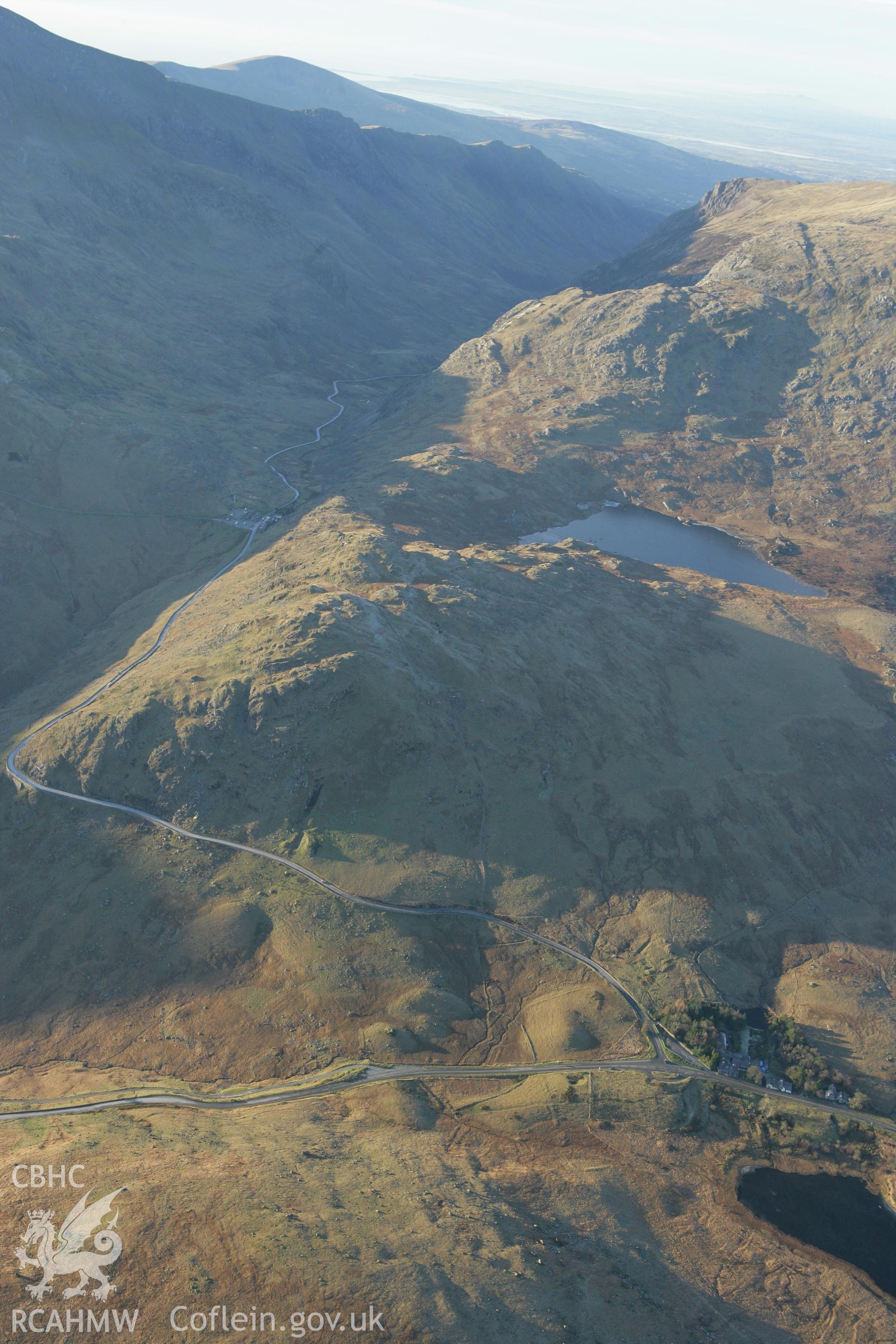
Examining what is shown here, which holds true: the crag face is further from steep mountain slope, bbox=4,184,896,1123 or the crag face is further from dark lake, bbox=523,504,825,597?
dark lake, bbox=523,504,825,597

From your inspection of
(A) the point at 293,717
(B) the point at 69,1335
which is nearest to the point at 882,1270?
(B) the point at 69,1335

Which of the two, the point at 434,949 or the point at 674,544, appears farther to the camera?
the point at 674,544

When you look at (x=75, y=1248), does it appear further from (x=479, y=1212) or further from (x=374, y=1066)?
(x=479, y=1212)

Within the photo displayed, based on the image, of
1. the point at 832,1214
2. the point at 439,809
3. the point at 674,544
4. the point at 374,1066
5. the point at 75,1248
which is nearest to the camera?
the point at 75,1248

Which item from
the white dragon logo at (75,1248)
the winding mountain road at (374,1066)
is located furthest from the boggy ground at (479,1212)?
the winding mountain road at (374,1066)

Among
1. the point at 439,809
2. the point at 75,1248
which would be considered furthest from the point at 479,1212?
the point at 439,809
